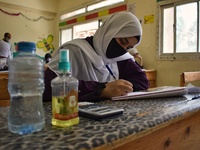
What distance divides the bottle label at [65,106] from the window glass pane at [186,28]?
2.94 m

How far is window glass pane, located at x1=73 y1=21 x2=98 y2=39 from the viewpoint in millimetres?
4840

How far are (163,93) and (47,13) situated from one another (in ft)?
18.8

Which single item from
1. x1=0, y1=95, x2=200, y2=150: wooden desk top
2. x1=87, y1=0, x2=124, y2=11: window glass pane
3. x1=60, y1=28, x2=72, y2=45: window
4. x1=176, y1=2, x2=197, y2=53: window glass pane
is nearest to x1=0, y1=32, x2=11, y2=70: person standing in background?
x1=60, y1=28, x2=72, y2=45: window

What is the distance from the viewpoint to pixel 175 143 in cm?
66

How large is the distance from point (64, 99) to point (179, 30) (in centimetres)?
314

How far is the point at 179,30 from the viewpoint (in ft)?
10.6

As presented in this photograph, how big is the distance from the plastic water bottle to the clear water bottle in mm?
40

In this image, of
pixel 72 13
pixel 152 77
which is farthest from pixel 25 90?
pixel 72 13

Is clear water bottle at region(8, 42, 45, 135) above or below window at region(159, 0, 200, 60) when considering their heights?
below

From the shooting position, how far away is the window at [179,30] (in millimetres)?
3025

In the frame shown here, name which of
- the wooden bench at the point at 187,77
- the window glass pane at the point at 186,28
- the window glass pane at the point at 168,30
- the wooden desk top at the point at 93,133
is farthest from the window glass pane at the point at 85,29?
the wooden desk top at the point at 93,133

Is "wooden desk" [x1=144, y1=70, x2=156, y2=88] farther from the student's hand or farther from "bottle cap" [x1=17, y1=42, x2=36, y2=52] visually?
"bottle cap" [x1=17, y1=42, x2=36, y2=52]

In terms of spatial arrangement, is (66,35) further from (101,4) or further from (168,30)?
(168,30)

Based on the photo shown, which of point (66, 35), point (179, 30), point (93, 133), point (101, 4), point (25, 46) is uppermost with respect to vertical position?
point (101, 4)
